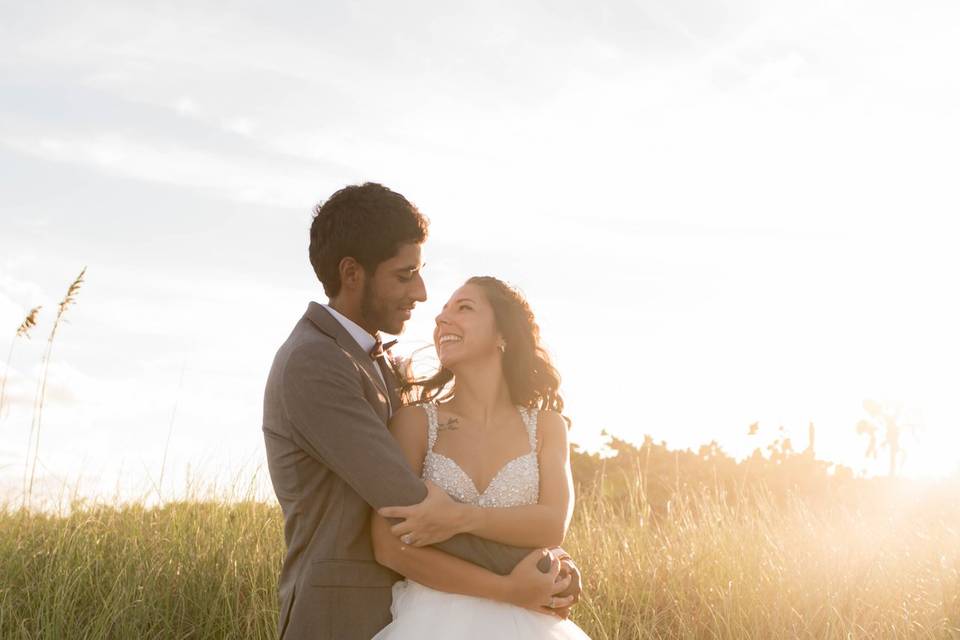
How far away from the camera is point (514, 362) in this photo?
452 centimetres

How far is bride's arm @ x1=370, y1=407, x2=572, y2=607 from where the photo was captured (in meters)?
3.54

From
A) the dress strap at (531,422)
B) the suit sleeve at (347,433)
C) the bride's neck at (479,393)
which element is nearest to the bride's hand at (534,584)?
the suit sleeve at (347,433)

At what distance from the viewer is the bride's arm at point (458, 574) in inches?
139

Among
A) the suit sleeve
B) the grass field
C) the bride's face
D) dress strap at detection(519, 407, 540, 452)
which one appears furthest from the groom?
the grass field

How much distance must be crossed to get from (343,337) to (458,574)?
3.24ft

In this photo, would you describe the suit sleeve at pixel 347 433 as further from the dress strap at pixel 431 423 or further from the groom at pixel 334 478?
the dress strap at pixel 431 423

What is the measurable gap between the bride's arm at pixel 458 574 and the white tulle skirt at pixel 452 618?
3.9 inches

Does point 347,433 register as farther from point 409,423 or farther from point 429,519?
point 409,423

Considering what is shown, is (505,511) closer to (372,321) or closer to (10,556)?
(372,321)

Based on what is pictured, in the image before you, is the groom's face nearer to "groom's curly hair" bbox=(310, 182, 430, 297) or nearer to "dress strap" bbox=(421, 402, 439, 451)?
"groom's curly hair" bbox=(310, 182, 430, 297)

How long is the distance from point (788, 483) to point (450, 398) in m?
10.1

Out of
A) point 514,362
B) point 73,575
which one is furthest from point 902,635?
point 73,575

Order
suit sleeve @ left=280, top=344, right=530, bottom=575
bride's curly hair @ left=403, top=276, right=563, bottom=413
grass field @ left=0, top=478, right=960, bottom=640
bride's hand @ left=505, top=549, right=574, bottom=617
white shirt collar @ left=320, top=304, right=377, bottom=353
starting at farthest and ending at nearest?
grass field @ left=0, top=478, right=960, bottom=640, bride's curly hair @ left=403, top=276, right=563, bottom=413, white shirt collar @ left=320, top=304, right=377, bottom=353, bride's hand @ left=505, top=549, right=574, bottom=617, suit sleeve @ left=280, top=344, right=530, bottom=575

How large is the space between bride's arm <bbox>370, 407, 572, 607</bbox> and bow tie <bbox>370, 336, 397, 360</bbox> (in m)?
0.69
